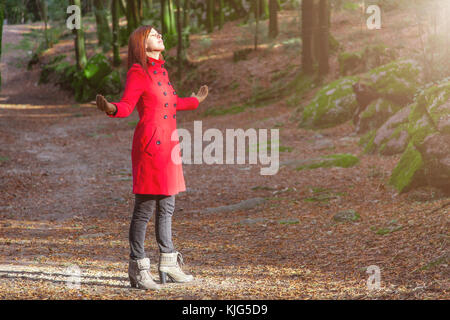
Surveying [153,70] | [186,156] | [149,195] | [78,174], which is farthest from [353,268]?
[186,156]

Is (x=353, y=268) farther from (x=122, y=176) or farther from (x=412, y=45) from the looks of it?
(x=412, y=45)

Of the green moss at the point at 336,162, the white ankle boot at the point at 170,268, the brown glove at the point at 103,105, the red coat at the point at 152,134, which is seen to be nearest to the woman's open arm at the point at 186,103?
the red coat at the point at 152,134

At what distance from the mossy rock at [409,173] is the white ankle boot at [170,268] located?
4.45m

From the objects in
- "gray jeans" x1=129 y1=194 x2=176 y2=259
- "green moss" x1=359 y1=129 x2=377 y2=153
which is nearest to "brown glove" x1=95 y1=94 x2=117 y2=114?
"gray jeans" x1=129 y1=194 x2=176 y2=259

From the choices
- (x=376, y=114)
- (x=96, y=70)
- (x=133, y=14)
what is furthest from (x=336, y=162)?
(x=133, y=14)

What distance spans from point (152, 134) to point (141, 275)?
1366 millimetres

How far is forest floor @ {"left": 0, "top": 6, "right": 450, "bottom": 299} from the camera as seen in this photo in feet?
15.9

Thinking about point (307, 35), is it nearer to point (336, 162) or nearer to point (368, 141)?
point (368, 141)

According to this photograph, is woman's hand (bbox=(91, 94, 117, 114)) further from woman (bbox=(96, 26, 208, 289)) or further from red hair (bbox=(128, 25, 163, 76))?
red hair (bbox=(128, 25, 163, 76))

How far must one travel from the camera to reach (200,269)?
572 cm

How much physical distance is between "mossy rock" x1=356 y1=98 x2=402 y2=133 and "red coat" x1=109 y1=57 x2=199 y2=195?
10082 mm

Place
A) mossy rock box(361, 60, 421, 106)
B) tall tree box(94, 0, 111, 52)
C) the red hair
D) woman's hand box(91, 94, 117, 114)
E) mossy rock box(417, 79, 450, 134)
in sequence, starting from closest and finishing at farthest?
1. woman's hand box(91, 94, 117, 114)
2. the red hair
3. mossy rock box(417, 79, 450, 134)
4. mossy rock box(361, 60, 421, 106)
5. tall tree box(94, 0, 111, 52)

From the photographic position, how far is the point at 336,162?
1135cm

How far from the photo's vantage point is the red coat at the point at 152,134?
4.68m
